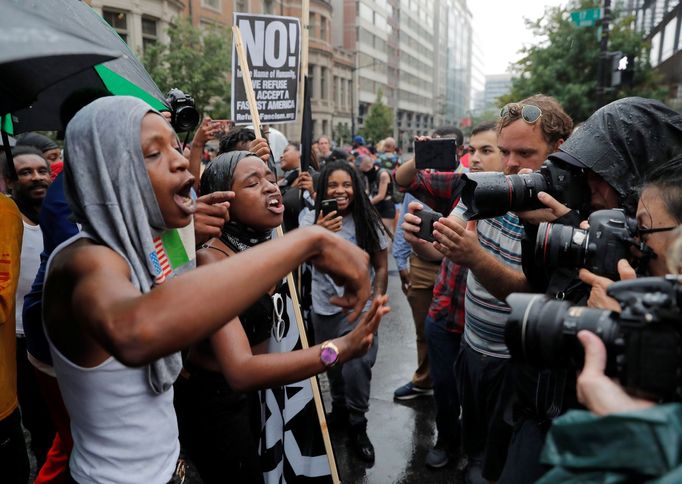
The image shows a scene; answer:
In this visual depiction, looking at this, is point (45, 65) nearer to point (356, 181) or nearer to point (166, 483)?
point (166, 483)

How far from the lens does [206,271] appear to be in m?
1.05

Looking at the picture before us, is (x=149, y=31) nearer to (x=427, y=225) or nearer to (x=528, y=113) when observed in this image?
(x=528, y=113)

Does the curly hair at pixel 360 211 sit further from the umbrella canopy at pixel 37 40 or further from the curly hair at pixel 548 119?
the umbrella canopy at pixel 37 40

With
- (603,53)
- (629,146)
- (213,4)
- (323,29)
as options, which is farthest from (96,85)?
(323,29)

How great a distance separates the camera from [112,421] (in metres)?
1.46

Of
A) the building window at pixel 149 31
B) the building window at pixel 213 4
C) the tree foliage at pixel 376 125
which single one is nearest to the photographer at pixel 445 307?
the building window at pixel 149 31

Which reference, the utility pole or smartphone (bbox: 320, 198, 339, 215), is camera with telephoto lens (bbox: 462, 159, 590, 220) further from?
the utility pole

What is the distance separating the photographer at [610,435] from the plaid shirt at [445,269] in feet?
6.90

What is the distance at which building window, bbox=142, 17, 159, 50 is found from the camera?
2504 centimetres

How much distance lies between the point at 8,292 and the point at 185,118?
1460 mm

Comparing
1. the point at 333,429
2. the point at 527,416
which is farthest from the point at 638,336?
the point at 333,429

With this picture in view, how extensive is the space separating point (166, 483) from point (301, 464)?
3.65 ft

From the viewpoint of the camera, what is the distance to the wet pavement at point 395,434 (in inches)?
132

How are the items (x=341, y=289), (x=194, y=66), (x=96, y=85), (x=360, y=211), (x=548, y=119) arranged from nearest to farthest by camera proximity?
(x=96, y=85) → (x=548, y=119) → (x=341, y=289) → (x=360, y=211) → (x=194, y=66)
